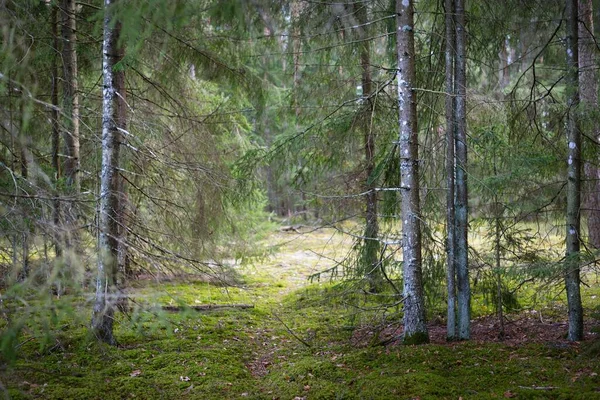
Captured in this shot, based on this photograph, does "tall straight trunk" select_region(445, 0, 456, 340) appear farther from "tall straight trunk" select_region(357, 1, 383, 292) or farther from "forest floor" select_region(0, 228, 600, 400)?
"tall straight trunk" select_region(357, 1, 383, 292)

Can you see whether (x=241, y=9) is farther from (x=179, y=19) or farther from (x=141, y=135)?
(x=141, y=135)

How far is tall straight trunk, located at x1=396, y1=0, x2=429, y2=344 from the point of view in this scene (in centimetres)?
→ 668

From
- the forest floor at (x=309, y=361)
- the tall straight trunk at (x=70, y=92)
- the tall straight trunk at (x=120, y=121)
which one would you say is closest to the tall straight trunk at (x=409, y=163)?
the forest floor at (x=309, y=361)

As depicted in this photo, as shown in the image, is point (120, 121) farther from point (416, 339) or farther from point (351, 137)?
point (416, 339)

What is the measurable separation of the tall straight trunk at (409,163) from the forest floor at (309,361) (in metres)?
0.47

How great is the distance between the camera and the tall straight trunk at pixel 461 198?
693cm

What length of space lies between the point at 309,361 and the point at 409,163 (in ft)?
9.91

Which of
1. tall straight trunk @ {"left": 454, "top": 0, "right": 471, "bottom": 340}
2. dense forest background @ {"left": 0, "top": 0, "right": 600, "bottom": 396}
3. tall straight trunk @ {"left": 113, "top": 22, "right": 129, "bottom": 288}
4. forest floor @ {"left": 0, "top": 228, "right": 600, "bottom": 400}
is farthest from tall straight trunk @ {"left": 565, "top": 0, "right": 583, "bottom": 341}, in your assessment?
tall straight trunk @ {"left": 113, "top": 22, "right": 129, "bottom": 288}

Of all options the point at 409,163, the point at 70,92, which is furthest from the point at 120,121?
the point at 409,163

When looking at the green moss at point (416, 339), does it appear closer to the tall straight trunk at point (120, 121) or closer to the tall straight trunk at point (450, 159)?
the tall straight trunk at point (450, 159)

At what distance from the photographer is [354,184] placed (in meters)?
10.5

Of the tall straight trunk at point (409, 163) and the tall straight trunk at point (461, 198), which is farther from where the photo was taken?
the tall straight trunk at point (461, 198)

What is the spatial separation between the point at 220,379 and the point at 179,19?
13.9 feet

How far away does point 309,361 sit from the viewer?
22.0 feet
